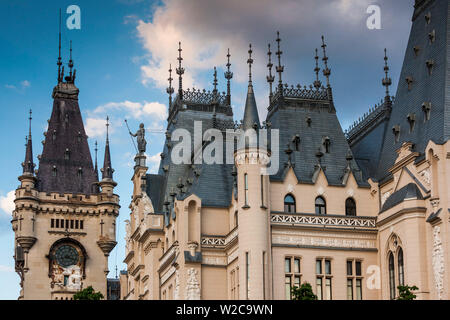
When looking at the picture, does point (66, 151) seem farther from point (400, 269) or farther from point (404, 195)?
point (404, 195)

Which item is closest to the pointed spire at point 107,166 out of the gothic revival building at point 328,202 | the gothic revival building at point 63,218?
the gothic revival building at point 63,218

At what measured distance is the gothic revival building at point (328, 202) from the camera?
5769 centimetres

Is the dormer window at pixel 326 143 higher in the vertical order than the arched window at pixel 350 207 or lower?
higher

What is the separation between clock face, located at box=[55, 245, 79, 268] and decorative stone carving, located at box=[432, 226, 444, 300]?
237 feet

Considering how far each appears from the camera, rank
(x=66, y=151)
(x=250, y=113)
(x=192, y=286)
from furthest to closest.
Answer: (x=66, y=151) < (x=192, y=286) < (x=250, y=113)

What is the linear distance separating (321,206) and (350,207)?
203cm

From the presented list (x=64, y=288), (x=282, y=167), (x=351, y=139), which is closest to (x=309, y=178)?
(x=282, y=167)

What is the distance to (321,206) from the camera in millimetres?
64062

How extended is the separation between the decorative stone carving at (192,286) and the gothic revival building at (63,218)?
5672 centimetres

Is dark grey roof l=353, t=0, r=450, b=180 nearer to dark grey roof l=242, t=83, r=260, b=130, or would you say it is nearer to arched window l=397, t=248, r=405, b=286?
arched window l=397, t=248, r=405, b=286

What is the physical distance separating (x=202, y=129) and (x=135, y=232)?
10327mm

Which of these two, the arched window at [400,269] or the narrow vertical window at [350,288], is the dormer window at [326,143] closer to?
the narrow vertical window at [350,288]

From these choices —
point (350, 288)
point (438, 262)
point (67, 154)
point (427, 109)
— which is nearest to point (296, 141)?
point (427, 109)
